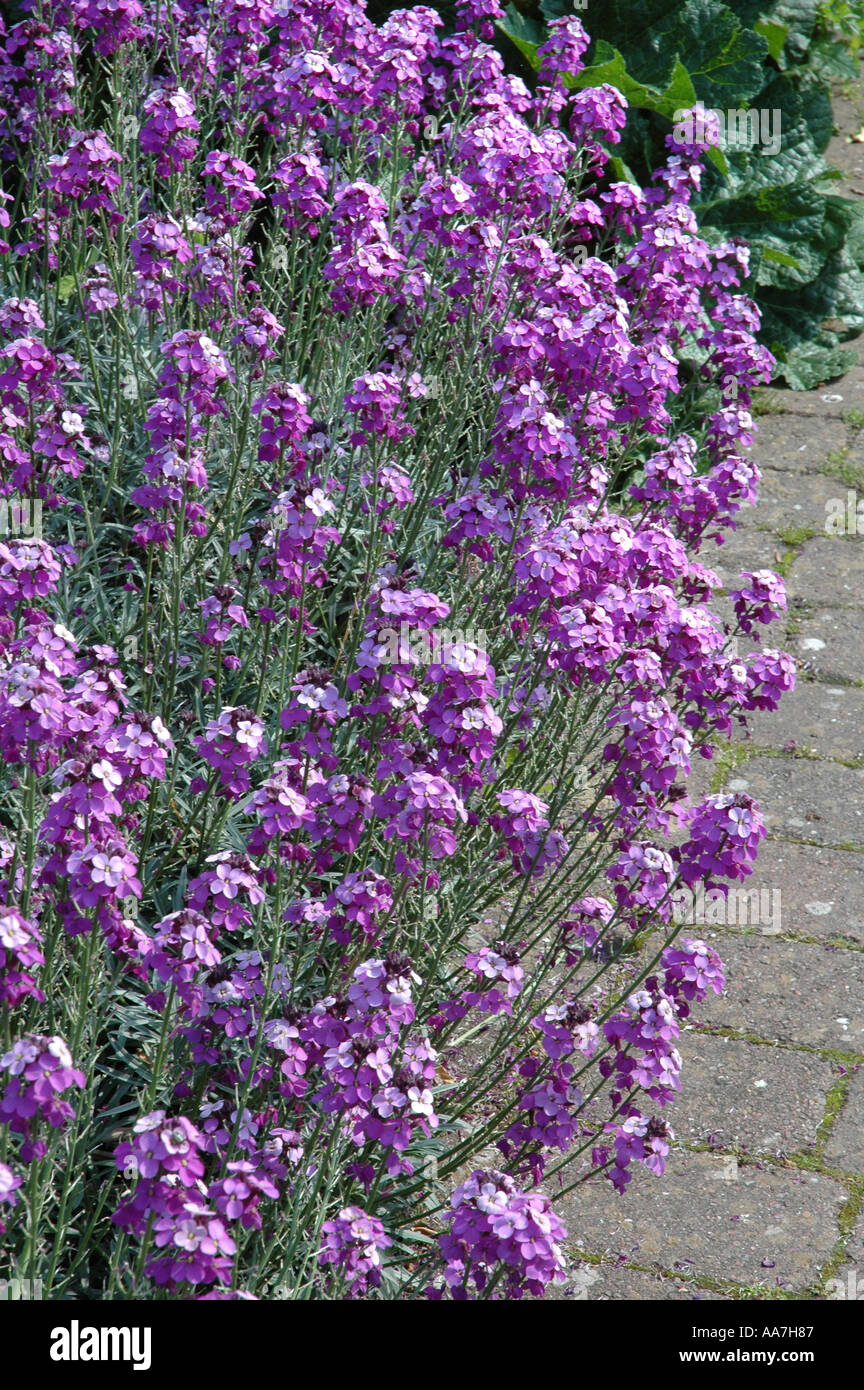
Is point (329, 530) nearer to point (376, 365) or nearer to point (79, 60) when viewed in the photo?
point (376, 365)

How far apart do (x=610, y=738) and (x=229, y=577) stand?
1333 mm

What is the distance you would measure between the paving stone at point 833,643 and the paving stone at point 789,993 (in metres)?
1.38

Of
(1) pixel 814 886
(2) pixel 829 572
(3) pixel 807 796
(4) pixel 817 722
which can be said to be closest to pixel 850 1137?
(1) pixel 814 886

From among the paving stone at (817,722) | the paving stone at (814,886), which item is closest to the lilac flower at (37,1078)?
the paving stone at (814,886)

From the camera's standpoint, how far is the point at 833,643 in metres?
5.04

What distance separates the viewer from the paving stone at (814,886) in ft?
12.7

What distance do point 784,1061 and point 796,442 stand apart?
350 cm

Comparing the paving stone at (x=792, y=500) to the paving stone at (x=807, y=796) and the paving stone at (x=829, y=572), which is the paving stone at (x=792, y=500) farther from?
the paving stone at (x=807, y=796)

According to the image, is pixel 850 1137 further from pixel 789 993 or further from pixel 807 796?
pixel 807 796

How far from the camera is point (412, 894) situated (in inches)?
130

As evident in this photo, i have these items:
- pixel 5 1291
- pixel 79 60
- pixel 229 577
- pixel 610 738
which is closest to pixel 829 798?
pixel 610 738

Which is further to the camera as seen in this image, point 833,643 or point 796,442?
point 796,442

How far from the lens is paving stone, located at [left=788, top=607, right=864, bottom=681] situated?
4.92 m

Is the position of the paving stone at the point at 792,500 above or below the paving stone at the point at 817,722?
above
